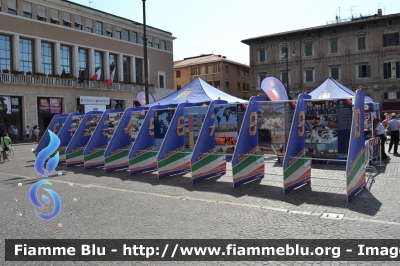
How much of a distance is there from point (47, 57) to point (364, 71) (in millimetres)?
37291

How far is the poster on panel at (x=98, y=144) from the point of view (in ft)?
43.8

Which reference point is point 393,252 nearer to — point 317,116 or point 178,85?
point 317,116

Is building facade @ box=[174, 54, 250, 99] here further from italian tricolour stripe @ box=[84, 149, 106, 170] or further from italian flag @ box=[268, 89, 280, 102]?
italian tricolour stripe @ box=[84, 149, 106, 170]

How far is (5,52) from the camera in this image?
1345 inches

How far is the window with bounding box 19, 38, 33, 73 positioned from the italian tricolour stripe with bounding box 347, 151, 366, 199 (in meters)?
35.5

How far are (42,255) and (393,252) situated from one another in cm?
486

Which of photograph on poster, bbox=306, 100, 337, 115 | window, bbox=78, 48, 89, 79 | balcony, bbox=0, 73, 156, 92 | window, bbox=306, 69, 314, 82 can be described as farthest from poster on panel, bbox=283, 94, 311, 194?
window, bbox=306, 69, 314, 82

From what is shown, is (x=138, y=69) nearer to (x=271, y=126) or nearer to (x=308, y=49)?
(x=308, y=49)

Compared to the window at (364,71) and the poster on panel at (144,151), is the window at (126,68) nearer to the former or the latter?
the window at (364,71)

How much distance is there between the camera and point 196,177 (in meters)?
10.2

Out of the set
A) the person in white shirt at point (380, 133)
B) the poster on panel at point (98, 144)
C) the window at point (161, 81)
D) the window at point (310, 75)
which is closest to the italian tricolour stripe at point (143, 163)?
the poster on panel at point (98, 144)

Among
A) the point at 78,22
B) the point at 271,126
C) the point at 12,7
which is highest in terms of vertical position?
the point at 78,22

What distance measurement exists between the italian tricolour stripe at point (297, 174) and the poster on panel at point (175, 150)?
3614mm

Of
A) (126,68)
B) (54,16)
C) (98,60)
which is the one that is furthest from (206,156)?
(126,68)
